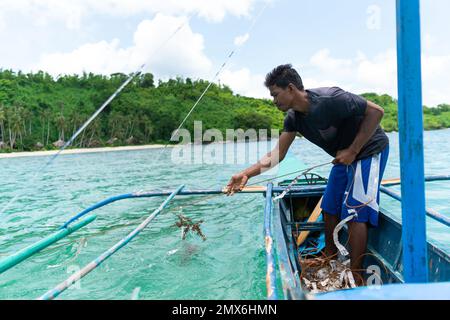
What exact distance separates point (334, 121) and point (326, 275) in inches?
53.5

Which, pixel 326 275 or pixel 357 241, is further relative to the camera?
pixel 326 275

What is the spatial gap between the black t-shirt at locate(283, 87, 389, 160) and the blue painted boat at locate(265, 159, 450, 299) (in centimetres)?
68

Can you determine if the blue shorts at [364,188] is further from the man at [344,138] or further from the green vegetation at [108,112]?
the green vegetation at [108,112]

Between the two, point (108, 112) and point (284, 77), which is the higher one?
point (108, 112)

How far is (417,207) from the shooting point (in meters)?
1.62

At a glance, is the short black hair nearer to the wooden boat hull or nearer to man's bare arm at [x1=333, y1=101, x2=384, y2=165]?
man's bare arm at [x1=333, y1=101, x2=384, y2=165]

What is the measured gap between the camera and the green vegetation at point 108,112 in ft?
168

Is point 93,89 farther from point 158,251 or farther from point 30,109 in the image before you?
point 158,251

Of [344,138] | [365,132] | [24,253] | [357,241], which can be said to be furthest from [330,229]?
[24,253]

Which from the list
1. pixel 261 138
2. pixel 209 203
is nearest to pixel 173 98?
pixel 261 138

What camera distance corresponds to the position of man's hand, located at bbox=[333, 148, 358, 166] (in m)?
2.68

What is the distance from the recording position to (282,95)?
8.41 ft

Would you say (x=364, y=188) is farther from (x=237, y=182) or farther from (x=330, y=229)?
(x=237, y=182)
